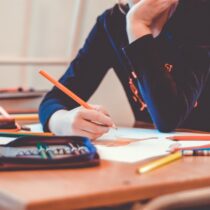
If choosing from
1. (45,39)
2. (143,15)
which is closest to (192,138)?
(143,15)

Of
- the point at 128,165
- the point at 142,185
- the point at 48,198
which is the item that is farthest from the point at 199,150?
the point at 48,198

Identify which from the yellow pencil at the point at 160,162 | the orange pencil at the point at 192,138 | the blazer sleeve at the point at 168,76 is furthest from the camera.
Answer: the blazer sleeve at the point at 168,76

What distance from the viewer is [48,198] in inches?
22.8

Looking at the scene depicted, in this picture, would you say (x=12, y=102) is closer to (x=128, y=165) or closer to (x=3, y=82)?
(x=3, y=82)

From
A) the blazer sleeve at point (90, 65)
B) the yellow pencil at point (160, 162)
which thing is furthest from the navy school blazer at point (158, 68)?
the yellow pencil at point (160, 162)

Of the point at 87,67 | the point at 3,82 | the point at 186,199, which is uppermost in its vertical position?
the point at 186,199

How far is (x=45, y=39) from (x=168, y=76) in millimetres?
1029

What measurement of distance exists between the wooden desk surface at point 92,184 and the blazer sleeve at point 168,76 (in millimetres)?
459

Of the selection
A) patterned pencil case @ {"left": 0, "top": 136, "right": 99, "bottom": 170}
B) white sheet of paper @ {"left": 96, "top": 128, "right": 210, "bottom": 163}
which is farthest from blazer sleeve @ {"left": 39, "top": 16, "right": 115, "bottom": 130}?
patterned pencil case @ {"left": 0, "top": 136, "right": 99, "bottom": 170}

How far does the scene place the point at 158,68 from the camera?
4.11 ft

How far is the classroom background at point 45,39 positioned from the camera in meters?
2.11

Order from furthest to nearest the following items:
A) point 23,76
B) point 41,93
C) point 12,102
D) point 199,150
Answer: point 23,76 < point 41,93 < point 12,102 < point 199,150

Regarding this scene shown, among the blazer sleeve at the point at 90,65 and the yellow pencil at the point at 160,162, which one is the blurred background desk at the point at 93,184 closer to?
the yellow pencil at the point at 160,162

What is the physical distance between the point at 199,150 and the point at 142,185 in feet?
0.93
